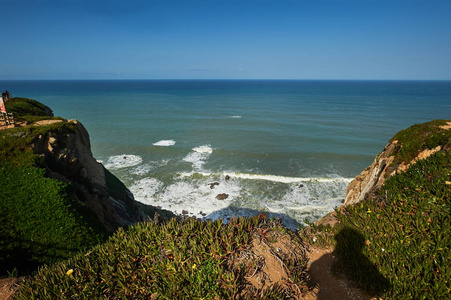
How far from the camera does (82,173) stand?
15609 millimetres

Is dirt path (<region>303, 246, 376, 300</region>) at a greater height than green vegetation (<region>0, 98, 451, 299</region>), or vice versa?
green vegetation (<region>0, 98, 451, 299</region>)

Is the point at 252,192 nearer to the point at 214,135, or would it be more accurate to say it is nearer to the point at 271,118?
the point at 214,135

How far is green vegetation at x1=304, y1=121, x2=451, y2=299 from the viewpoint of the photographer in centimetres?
556

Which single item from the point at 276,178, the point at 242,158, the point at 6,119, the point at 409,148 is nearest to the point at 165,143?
the point at 242,158

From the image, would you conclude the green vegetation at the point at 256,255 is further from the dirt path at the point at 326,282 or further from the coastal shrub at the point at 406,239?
the dirt path at the point at 326,282

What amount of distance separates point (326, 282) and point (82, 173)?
16108 mm

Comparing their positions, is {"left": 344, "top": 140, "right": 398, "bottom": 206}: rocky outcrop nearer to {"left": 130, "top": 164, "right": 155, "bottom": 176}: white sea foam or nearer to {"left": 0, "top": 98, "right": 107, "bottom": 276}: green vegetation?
{"left": 0, "top": 98, "right": 107, "bottom": 276}: green vegetation

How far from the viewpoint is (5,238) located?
946 centimetres

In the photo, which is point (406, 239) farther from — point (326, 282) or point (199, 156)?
point (199, 156)

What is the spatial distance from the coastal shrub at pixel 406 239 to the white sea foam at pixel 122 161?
1306 inches

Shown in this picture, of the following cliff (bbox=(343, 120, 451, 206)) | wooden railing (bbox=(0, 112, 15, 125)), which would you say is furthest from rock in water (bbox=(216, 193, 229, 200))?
wooden railing (bbox=(0, 112, 15, 125))

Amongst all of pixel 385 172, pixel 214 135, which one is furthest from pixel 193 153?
pixel 385 172

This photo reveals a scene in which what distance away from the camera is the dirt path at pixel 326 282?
6.11 m

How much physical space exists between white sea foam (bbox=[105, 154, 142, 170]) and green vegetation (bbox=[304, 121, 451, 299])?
3273 cm
